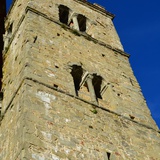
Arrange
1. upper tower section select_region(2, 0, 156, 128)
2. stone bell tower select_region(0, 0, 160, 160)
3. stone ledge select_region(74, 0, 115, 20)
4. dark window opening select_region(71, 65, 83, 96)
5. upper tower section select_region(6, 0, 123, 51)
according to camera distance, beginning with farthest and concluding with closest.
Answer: stone ledge select_region(74, 0, 115, 20) < upper tower section select_region(6, 0, 123, 51) < dark window opening select_region(71, 65, 83, 96) < upper tower section select_region(2, 0, 156, 128) < stone bell tower select_region(0, 0, 160, 160)

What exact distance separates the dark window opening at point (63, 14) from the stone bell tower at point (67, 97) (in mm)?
494

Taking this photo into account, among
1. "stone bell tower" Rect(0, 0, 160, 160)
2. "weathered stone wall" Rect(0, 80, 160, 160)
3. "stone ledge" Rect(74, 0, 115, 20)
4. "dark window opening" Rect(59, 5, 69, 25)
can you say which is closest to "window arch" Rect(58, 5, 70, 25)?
"dark window opening" Rect(59, 5, 69, 25)

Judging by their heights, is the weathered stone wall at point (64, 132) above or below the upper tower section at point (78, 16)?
below

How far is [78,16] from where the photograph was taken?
15719mm

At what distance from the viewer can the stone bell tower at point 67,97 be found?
8156 mm

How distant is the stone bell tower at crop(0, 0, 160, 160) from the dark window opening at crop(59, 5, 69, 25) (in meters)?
0.49

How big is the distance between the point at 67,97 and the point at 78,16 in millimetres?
6832

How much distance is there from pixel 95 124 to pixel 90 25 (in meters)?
7.14

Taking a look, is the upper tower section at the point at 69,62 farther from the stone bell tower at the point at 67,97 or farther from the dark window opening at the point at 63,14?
the dark window opening at the point at 63,14

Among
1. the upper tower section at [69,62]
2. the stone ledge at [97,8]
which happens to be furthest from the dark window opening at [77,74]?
the stone ledge at [97,8]

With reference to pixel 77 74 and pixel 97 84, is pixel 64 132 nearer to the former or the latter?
pixel 77 74

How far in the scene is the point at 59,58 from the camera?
11.3 metres

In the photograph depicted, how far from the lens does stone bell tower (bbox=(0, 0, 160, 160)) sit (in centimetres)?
816

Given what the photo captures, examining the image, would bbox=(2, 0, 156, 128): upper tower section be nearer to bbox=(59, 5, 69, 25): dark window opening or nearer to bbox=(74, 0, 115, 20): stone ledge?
bbox=(59, 5, 69, 25): dark window opening
